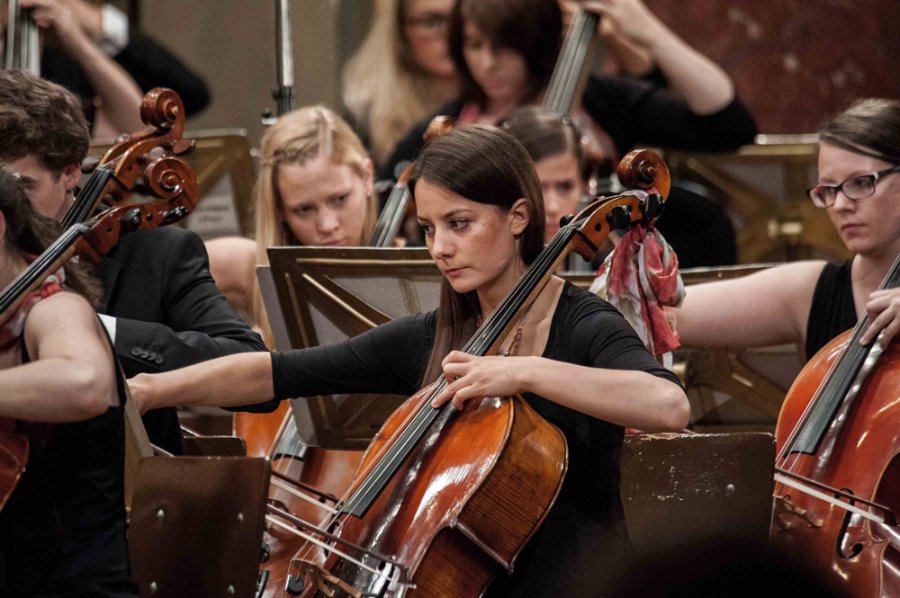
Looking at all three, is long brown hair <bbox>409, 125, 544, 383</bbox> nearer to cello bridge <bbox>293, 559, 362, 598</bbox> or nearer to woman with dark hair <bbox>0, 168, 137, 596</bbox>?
cello bridge <bbox>293, 559, 362, 598</bbox>

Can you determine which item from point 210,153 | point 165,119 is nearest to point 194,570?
point 165,119

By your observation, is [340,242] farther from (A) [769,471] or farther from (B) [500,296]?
(A) [769,471]

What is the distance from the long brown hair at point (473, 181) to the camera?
2.26 meters

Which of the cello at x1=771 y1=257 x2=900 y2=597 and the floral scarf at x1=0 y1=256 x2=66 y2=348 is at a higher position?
the floral scarf at x1=0 y1=256 x2=66 y2=348

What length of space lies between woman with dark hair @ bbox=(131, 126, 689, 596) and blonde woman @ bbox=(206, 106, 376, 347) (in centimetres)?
94

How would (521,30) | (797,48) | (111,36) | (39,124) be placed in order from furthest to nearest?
1. (797,48)
2. (111,36)
3. (521,30)
4. (39,124)

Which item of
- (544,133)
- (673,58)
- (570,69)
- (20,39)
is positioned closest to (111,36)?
(20,39)

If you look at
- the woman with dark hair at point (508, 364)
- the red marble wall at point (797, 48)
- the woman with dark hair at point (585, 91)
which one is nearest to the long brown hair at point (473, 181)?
the woman with dark hair at point (508, 364)

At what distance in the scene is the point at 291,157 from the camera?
3350mm

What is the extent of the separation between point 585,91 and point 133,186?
1813 millimetres

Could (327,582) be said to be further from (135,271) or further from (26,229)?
(135,271)

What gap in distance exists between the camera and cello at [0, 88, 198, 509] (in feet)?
6.67

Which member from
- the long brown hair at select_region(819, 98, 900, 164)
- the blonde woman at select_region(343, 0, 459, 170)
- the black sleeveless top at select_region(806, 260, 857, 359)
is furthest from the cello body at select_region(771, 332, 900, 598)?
the blonde woman at select_region(343, 0, 459, 170)

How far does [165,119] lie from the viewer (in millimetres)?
2582
